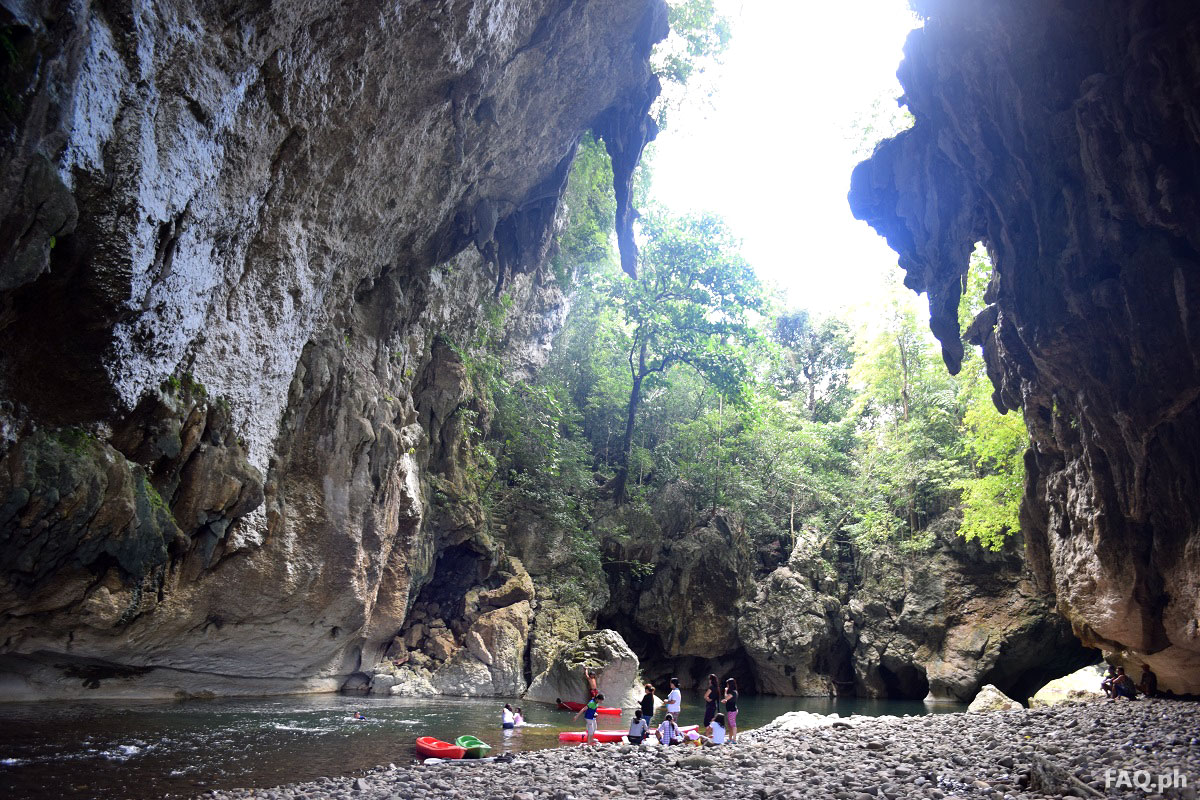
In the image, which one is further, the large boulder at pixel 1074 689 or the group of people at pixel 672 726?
the large boulder at pixel 1074 689

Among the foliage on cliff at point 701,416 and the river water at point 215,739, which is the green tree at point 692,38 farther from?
the river water at point 215,739

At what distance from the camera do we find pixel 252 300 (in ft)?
38.7

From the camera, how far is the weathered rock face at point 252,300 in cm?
732

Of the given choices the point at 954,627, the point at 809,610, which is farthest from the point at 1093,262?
the point at 809,610

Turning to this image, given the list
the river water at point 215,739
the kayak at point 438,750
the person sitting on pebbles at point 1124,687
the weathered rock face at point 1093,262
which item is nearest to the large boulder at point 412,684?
the river water at point 215,739

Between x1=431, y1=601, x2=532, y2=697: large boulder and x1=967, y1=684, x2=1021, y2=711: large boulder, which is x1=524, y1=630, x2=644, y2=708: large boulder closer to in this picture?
x1=431, y1=601, x2=532, y2=697: large boulder

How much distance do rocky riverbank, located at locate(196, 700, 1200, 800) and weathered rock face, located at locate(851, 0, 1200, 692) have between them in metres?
2.61

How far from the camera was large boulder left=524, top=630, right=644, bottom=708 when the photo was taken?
18297 mm

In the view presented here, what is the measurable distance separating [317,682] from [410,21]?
16.7 m

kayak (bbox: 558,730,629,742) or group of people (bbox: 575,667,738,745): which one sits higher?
group of people (bbox: 575,667,738,745)

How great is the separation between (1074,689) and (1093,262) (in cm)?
1310

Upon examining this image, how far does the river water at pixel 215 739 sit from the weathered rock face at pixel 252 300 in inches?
58.3

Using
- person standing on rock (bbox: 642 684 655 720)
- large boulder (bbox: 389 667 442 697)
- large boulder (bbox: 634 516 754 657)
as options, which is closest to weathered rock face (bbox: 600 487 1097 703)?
large boulder (bbox: 634 516 754 657)

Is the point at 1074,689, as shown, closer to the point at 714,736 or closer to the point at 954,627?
the point at 954,627
